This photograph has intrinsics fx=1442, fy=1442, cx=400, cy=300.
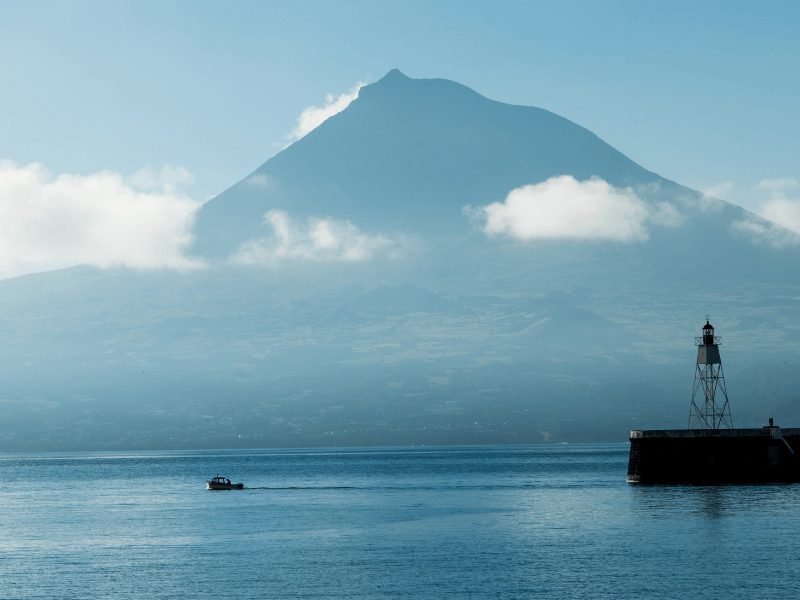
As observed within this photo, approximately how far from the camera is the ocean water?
6481 cm

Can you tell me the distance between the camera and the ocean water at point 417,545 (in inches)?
2552

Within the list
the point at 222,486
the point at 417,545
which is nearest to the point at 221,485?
the point at 222,486

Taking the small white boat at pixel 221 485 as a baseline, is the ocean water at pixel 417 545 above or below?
below

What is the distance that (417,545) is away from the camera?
8119 centimetres

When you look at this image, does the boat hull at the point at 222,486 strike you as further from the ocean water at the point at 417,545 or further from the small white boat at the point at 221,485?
the ocean water at the point at 417,545

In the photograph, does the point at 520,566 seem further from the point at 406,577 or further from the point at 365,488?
the point at 365,488

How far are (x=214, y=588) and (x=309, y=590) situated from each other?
4.58 meters

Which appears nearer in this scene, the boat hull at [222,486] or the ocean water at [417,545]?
the ocean water at [417,545]

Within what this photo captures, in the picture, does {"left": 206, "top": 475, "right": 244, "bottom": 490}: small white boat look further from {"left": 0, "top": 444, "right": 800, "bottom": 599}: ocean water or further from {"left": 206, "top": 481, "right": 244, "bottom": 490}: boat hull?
{"left": 0, "top": 444, "right": 800, "bottom": 599}: ocean water

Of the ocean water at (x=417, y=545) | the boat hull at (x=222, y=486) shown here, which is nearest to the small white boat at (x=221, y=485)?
the boat hull at (x=222, y=486)

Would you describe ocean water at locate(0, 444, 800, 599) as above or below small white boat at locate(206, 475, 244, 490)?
below

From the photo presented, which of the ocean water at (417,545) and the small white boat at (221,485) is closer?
the ocean water at (417,545)

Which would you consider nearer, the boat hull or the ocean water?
the ocean water

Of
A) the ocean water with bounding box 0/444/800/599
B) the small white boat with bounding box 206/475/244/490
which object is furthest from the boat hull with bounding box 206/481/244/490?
the ocean water with bounding box 0/444/800/599
